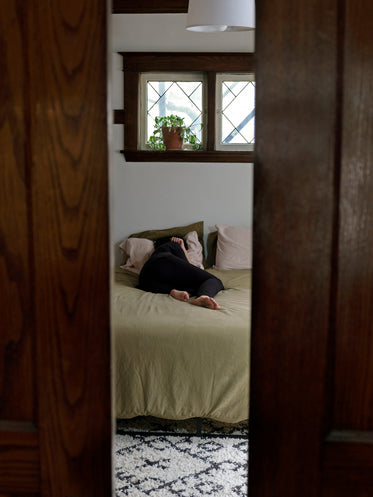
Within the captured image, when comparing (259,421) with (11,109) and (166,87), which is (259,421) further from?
(166,87)

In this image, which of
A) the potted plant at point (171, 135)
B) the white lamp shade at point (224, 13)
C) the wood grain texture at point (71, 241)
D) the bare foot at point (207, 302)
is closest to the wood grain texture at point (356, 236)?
the wood grain texture at point (71, 241)

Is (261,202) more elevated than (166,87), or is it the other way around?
(166,87)

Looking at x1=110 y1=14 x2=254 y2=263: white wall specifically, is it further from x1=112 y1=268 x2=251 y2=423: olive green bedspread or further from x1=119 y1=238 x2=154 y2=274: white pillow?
x1=112 y1=268 x2=251 y2=423: olive green bedspread

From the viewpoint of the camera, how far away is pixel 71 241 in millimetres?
909

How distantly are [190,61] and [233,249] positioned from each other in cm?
175

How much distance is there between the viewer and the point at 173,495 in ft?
8.34

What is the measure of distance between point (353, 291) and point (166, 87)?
4.74m

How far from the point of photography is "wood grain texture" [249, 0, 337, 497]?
862mm

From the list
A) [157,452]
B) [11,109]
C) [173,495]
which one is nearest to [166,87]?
[157,452]

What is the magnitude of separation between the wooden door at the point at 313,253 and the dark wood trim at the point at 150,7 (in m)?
4.65

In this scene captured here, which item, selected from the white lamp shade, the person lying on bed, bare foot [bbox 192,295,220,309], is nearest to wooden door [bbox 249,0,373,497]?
the white lamp shade

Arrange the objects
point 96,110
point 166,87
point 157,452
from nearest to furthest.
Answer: point 96,110
point 157,452
point 166,87

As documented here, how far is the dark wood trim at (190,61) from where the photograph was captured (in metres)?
5.20

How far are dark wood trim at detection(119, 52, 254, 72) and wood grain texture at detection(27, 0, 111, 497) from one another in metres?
4.54
